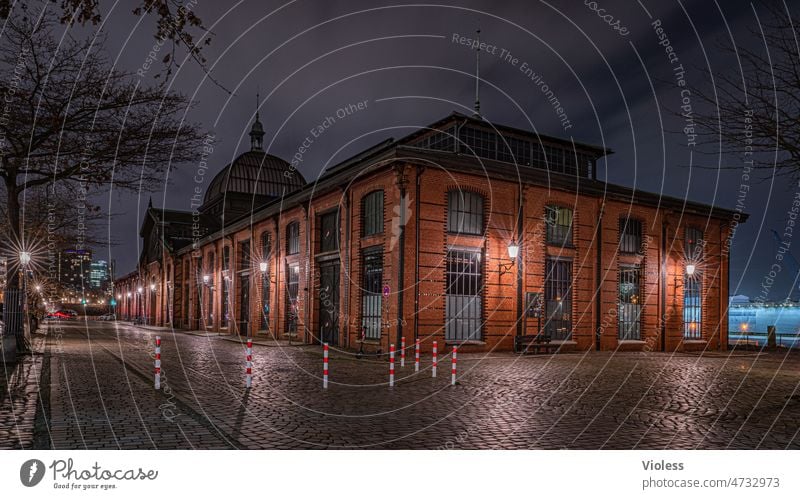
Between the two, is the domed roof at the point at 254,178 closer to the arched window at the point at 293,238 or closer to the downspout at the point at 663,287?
the arched window at the point at 293,238

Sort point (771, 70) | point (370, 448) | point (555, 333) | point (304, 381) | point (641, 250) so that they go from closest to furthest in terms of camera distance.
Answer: point (370, 448)
point (771, 70)
point (304, 381)
point (555, 333)
point (641, 250)

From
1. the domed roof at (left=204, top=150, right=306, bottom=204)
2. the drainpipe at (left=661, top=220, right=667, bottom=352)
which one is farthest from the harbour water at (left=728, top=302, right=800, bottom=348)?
the domed roof at (left=204, top=150, right=306, bottom=204)

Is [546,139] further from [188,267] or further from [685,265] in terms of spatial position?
[188,267]

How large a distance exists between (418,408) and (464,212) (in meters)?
15.6

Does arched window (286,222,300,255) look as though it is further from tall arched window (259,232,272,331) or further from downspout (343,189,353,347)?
downspout (343,189,353,347)

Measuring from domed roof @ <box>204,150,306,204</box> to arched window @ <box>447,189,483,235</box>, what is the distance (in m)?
34.0

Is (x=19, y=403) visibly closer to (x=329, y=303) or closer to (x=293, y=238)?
(x=329, y=303)

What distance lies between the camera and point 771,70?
35.0 feet

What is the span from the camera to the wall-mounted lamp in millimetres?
25703

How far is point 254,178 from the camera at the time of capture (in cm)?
5950

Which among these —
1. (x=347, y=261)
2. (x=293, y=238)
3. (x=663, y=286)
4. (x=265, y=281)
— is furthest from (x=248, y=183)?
(x=663, y=286)
